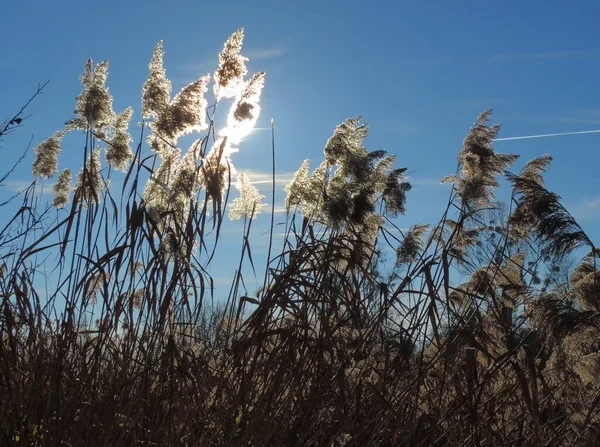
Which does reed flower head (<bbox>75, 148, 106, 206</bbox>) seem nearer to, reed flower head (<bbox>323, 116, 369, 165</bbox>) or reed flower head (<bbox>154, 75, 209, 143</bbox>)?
reed flower head (<bbox>154, 75, 209, 143</bbox>)

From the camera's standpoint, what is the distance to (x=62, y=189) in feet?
15.3

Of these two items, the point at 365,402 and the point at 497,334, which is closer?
the point at 365,402

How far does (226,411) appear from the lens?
271 cm

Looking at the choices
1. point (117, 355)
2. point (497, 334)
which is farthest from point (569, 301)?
point (117, 355)

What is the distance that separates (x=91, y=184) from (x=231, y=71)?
0.99m

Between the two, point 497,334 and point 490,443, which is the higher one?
point 497,334

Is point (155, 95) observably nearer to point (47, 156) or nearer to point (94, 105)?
point (94, 105)

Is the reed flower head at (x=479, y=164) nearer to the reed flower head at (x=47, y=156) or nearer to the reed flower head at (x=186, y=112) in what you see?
the reed flower head at (x=186, y=112)

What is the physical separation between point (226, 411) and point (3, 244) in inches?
67.9

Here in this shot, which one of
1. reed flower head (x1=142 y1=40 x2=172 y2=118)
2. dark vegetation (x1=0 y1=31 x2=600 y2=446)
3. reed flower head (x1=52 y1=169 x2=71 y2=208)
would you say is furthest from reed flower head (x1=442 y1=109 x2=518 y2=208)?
reed flower head (x1=52 y1=169 x2=71 y2=208)

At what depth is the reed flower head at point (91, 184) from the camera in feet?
10.6

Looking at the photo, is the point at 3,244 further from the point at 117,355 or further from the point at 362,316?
the point at 362,316

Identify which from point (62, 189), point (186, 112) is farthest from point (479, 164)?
point (62, 189)

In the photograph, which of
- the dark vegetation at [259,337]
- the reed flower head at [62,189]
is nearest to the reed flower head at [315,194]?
the dark vegetation at [259,337]
